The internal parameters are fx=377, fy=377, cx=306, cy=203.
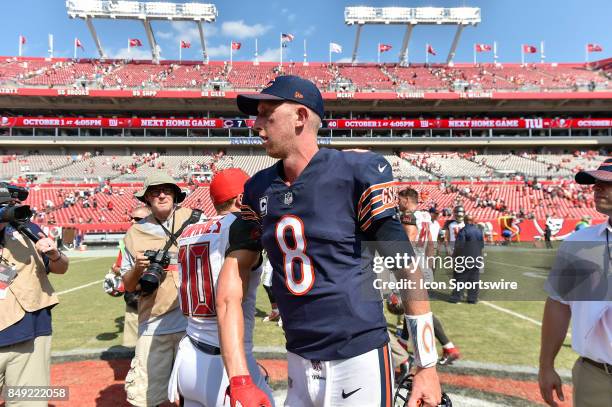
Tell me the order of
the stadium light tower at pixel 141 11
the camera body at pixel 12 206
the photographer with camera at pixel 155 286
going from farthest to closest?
the stadium light tower at pixel 141 11 < the photographer with camera at pixel 155 286 < the camera body at pixel 12 206

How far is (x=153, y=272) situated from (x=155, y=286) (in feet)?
0.39

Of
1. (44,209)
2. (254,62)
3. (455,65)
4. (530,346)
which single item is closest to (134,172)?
(44,209)

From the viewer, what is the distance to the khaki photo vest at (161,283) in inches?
124

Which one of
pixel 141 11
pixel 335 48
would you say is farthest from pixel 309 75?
pixel 141 11

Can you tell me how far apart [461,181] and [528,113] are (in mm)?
18634

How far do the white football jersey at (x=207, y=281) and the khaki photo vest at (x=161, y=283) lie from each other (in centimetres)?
75

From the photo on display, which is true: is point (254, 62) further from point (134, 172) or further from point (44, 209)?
point (44, 209)

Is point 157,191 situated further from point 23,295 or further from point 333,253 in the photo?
point 333,253

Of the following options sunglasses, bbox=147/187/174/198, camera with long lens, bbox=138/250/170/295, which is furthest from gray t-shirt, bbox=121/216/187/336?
sunglasses, bbox=147/187/174/198

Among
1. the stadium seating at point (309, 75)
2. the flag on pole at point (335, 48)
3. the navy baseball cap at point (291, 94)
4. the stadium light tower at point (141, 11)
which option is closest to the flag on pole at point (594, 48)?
the stadium seating at point (309, 75)

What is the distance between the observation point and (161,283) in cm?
322

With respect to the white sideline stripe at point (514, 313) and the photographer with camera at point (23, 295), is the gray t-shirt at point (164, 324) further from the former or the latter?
the white sideline stripe at point (514, 313)

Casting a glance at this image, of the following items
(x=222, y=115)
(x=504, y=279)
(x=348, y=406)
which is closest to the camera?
(x=348, y=406)

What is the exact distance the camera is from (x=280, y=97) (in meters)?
1.75
